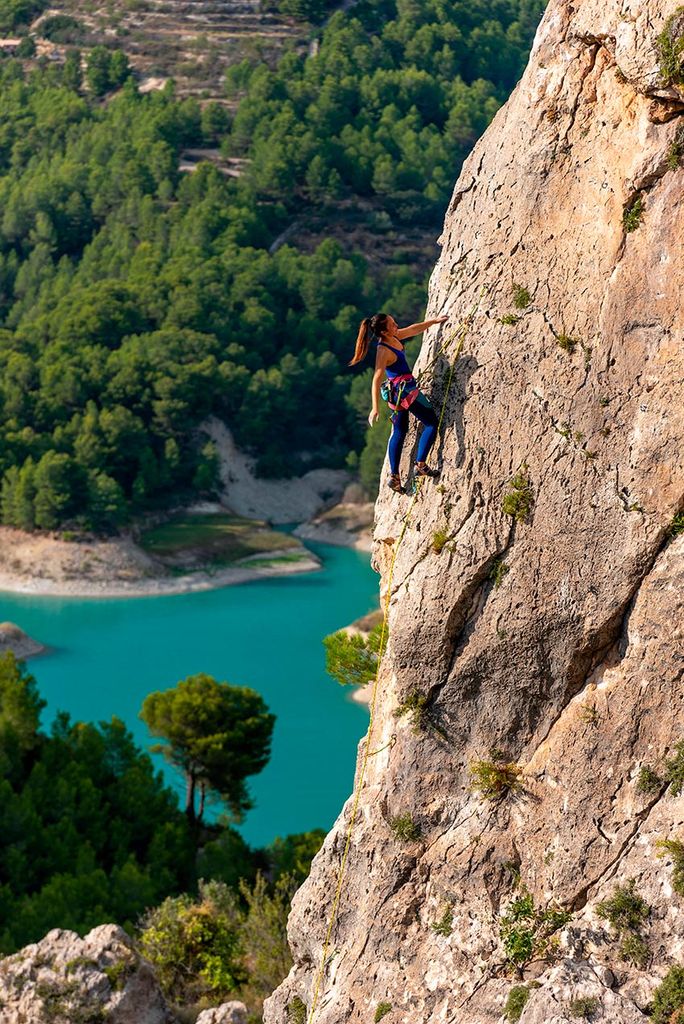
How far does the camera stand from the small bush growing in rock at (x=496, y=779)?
425 inches

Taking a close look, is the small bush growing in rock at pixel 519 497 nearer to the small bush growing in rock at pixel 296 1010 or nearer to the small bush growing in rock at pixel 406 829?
the small bush growing in rock at pixel 406 829

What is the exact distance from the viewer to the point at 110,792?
107 feet

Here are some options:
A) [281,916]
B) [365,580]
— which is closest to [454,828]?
[281,916]

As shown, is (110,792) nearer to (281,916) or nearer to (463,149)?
(281,916)

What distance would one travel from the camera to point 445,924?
35.6ft

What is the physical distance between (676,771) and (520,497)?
7.24 ft

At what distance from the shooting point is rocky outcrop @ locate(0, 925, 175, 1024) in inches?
611

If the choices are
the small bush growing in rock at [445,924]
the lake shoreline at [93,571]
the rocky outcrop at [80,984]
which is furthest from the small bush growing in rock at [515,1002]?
the lake shoreline at [93,571]

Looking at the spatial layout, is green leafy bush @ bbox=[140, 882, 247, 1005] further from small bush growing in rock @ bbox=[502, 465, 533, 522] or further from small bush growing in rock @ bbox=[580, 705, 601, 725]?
small bush growing in rock @ bbox=[502, 465, 533, 522]

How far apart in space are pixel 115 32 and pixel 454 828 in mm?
117852

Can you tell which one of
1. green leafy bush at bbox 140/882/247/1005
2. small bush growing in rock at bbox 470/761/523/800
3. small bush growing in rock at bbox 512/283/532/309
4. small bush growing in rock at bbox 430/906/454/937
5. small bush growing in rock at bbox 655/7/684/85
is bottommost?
green leafy bush at bbox 140/882/247/1005

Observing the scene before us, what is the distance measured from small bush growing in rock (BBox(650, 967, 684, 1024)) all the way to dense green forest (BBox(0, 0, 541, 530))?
67312mm

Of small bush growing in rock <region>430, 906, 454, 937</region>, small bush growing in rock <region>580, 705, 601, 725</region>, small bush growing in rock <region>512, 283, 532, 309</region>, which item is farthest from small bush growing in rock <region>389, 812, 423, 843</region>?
small bush growing in rock <region>512, 283, 532, 309</region>

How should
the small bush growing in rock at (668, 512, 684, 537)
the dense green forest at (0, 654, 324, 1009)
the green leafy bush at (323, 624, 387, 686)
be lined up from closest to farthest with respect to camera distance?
1. the small bush growing in rock at (668, 512, 684, 537)
2. the green leafy bush at (323, 624, 387, 686)
3. the dense green forest at (0, 654, 324, 1009)
